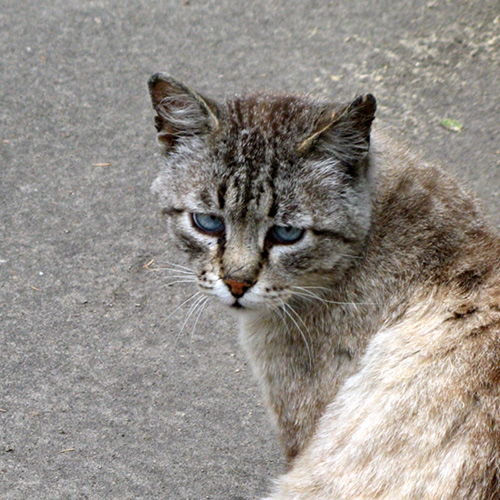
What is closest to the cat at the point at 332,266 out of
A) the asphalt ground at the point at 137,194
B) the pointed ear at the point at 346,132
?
the pointed ear at the point at 346,132

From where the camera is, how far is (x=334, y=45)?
6527 mm

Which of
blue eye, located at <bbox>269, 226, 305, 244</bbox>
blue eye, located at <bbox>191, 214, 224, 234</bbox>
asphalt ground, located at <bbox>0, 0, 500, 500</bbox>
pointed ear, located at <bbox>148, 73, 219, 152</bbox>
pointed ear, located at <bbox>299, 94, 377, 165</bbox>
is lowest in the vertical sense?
asphalt ground, located at <bbox>0, 0, 500, 500</bbox>

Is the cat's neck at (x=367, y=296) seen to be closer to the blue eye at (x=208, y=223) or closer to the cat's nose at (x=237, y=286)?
the cat's nose at (x=237, y=286)

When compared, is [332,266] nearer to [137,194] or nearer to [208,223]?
[208,223]

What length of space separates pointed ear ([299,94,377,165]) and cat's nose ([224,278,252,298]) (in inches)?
23.4

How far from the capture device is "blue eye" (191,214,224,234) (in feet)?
10.4

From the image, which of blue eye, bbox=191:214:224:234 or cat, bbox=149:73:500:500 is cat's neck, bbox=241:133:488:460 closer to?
cat, bbox=149:73:500:500

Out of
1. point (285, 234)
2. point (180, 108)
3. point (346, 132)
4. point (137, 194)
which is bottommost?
point (137, 194)

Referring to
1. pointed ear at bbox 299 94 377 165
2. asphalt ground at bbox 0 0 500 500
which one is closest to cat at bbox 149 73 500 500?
pointed ear at bbox 299 94 377 165

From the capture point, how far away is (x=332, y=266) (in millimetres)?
3172

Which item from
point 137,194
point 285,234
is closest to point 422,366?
point 285,234

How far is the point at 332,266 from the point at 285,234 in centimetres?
26

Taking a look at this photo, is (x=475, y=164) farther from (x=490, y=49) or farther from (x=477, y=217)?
(x=477, y=217)

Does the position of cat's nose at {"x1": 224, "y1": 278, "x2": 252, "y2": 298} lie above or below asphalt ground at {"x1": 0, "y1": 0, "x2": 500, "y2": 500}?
above
